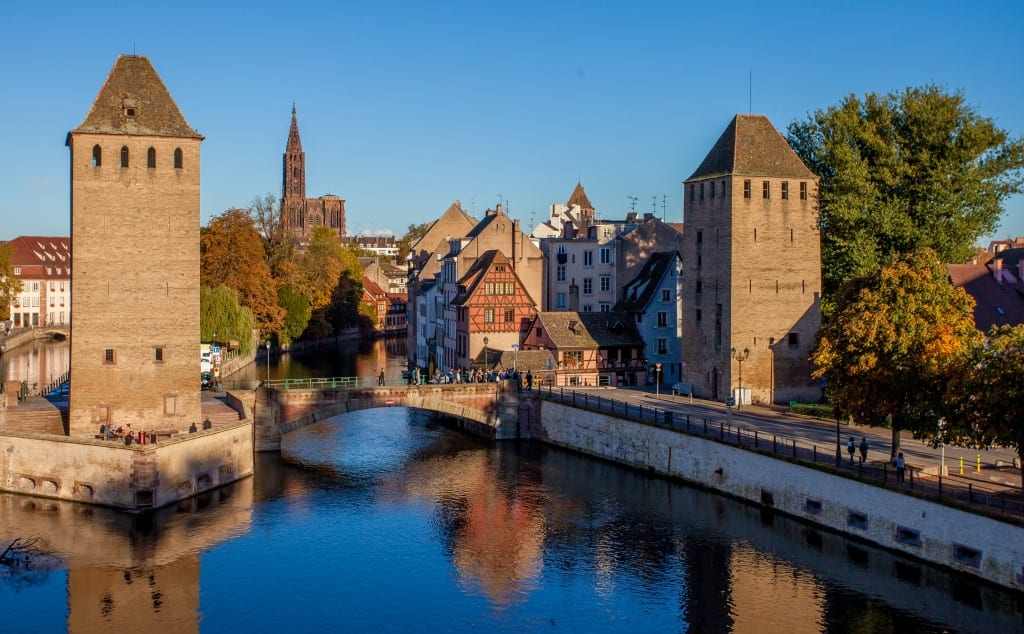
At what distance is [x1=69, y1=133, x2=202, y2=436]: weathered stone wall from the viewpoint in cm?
4275

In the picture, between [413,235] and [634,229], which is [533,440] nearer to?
[634,229]

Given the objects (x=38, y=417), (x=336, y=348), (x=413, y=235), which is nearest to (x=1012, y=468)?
(x=38, y=417)

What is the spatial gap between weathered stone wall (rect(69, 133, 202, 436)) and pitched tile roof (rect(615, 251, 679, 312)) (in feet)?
93.8

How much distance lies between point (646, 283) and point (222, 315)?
3002 cm

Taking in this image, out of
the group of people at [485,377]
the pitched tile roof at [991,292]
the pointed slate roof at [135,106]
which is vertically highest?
the pointed slate roof at [135,106]

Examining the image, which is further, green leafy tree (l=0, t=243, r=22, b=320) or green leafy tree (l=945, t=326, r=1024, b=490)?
green leafy tree (l=0, t=243, r=22, b=320)

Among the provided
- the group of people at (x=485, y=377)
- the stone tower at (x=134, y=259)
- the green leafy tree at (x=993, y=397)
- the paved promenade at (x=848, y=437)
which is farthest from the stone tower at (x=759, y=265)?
the stone tower at (x=134, y=259)

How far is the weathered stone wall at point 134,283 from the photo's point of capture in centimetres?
4275

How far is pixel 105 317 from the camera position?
141 ft

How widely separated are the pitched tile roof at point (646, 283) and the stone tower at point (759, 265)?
8362 millimetres

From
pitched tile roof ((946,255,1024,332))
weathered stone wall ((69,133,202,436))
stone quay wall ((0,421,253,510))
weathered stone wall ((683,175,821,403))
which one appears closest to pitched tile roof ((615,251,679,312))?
weathered stone wall ((683,175,821,403))

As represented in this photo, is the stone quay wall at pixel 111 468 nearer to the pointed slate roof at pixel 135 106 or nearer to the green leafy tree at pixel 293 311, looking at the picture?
the pointed slate roof at pixel 135 106

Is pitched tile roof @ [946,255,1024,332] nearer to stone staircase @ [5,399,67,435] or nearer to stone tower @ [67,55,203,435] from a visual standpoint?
stone tower @ [67,55,203,435]

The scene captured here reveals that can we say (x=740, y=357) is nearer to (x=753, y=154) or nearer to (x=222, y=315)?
(x=753, y=154)
